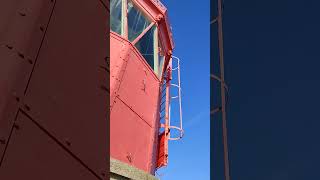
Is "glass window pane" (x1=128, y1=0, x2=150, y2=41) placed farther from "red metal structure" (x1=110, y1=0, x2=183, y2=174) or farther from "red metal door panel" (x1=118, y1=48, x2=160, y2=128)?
"red metal door panel" (x1=118, y1=48, x2=160, y2=128)

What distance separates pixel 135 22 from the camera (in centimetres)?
1134

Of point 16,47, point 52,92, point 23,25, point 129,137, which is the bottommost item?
point 52,92

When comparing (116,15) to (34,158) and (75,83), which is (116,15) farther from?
(34,158)

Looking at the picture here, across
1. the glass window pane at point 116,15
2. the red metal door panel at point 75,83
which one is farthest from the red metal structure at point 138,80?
the red metal door panel at point 75,83

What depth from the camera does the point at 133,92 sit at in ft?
32.0

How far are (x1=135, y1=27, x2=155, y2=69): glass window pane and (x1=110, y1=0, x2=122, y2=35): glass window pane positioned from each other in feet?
2.51

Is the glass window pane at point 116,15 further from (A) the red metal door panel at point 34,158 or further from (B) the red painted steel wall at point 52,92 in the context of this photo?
(A) the red metal door panel at point 34,158

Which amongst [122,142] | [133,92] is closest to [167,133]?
[133,92]

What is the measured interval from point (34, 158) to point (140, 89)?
8337 millimetres

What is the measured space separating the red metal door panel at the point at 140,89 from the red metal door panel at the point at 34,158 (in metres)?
7.04

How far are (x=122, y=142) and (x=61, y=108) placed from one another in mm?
6589
